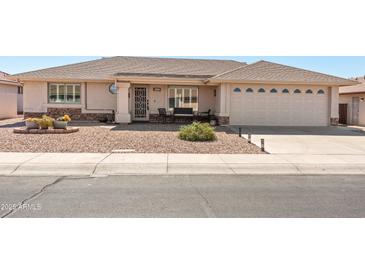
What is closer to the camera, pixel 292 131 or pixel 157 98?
pixel 292 131

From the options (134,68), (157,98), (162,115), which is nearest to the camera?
(162,115)

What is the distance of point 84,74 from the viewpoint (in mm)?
22234

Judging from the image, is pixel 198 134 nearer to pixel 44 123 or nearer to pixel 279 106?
pixel 44 123

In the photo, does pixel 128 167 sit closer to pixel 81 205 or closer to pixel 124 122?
pixel 81 205

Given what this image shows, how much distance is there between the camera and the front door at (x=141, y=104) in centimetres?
2277

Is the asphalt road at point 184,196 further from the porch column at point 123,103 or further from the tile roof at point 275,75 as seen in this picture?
the porch column at point 123,103

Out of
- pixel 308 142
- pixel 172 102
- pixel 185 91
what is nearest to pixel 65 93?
pixel 172 102

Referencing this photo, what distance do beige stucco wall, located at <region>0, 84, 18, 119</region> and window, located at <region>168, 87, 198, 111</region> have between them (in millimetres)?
14330

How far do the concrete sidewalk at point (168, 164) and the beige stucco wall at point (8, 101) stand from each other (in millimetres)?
18578

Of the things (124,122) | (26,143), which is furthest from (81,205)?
(124,122)

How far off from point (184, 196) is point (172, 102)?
16.7m

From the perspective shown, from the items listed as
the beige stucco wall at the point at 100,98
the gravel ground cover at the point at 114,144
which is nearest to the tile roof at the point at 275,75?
the gravel ground cover at the point at 114,144

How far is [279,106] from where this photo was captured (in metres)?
20.3

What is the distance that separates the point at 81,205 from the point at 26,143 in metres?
7.96
